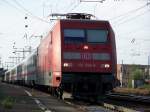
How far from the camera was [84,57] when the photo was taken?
74.5ft

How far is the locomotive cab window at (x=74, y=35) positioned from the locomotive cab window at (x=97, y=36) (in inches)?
11.4

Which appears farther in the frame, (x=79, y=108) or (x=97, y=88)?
(x=97, y=88)

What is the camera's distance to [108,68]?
22625 millimetres

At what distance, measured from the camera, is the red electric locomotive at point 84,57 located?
2252 cm

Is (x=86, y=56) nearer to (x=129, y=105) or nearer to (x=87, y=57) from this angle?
(x=87, y=57)

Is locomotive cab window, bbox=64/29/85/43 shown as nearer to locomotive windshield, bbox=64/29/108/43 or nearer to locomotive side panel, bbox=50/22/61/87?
locomotive windshield, bbox=64/29/108/43

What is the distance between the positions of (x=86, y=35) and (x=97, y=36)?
0.51m

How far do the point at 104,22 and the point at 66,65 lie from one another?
279 centimetres

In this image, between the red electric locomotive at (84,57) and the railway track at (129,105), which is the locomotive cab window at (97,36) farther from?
the railway track at (129,105)

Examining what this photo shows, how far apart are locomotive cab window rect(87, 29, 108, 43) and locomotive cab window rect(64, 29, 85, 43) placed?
29cm

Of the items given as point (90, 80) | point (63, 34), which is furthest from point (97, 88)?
point (63, 34)

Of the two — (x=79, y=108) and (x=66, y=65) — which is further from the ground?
(x=66, y=65)

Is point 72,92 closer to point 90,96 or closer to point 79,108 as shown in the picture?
point 90,96

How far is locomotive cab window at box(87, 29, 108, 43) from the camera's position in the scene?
23.1m
